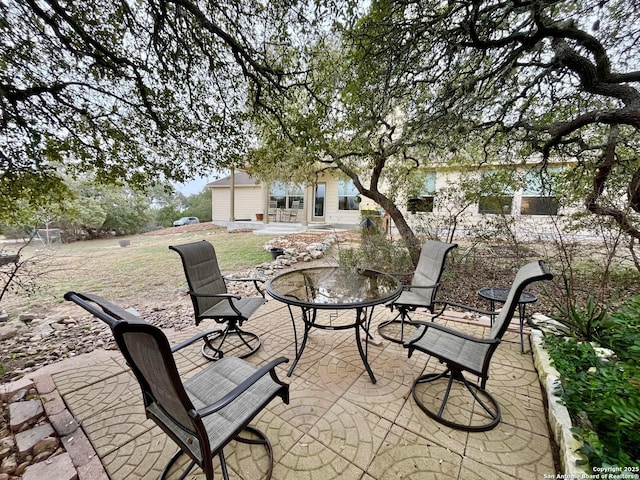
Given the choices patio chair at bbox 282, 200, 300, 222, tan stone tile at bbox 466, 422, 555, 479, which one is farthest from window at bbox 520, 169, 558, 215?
patio chair at bbox 282, 200, 300, 222

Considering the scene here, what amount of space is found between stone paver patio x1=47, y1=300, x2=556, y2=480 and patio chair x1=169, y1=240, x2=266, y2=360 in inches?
10.0

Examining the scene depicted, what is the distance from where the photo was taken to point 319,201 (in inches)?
615

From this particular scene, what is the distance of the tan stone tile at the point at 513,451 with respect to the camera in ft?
4.84

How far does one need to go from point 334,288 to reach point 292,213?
13718 millimetres

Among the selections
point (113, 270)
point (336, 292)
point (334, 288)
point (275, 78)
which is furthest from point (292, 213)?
point (336, 292)

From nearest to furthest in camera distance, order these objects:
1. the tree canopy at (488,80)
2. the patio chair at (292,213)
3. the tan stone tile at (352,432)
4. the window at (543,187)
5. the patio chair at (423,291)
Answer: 1. the tan stone tile at (352,432)
2. the patio chair at (423,291)
3. the tree canopy at (488,80)
4. the window at (543,187)
5. the patio chair at (292,213)

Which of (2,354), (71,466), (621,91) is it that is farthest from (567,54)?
(2,354)

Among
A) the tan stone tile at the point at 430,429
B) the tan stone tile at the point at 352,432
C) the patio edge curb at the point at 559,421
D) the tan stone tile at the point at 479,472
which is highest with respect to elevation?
the patio edge curb at the point at 559,421

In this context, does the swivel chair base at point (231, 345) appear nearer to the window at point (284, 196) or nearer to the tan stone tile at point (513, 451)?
the tan stone tile at point (513, 451)

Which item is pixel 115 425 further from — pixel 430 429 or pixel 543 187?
pixel 543 187

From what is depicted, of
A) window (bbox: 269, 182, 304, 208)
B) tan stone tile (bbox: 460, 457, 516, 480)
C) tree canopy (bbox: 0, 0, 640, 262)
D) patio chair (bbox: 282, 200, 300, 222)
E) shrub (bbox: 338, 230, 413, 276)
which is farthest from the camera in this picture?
patio chair (bbox: 282, 200, 300, 222)

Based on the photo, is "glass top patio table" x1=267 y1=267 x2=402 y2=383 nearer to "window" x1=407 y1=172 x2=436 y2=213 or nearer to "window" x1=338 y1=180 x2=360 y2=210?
"window" x1=407 y1=172 x2=436 y2=213

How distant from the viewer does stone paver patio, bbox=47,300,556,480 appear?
1495 millimetres

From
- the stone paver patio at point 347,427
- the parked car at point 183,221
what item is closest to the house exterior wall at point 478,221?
the stone paver patio at point 347,427
